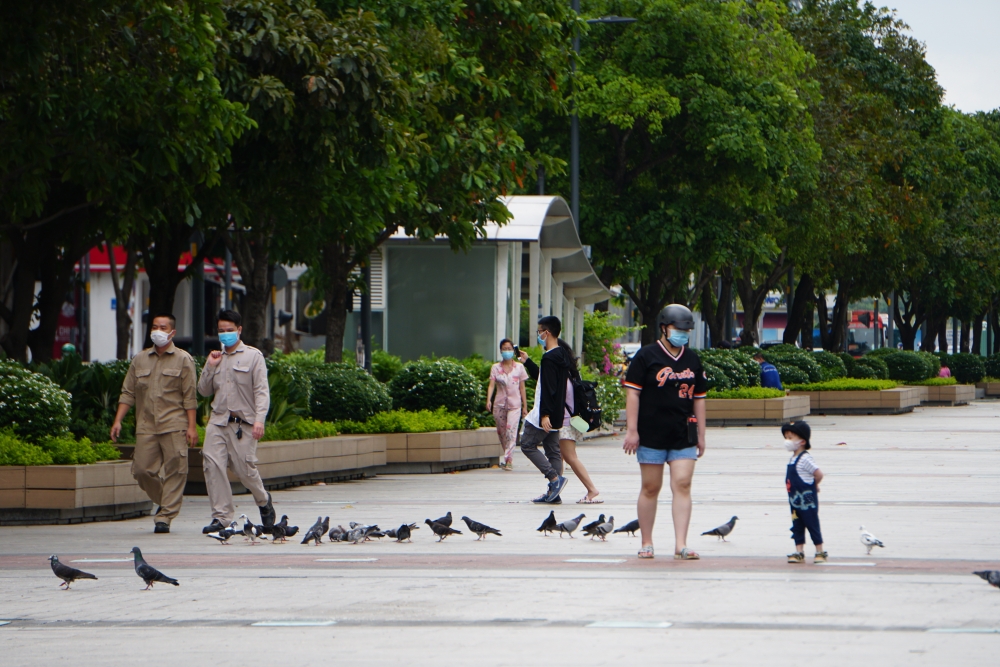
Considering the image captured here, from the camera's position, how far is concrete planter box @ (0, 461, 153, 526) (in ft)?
39.6

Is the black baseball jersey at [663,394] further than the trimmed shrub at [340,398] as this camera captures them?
No

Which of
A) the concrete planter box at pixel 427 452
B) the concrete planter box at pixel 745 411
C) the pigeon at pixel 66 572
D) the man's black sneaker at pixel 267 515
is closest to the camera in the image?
the pigeon at pixel 66 572

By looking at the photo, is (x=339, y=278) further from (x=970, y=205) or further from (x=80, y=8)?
(x=970, y=205)

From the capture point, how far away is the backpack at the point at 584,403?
13.6 m

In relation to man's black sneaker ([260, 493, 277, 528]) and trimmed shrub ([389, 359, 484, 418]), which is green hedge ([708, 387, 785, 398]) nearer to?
trimmed shrub ([389, 359, 484, 418])

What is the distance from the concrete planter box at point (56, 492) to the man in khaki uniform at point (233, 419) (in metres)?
1.34

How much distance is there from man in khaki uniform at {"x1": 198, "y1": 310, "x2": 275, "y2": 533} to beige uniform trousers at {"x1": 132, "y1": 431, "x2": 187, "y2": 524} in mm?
255

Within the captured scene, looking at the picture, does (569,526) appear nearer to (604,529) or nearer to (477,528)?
(604,529)

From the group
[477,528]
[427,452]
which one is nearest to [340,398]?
[427,452]

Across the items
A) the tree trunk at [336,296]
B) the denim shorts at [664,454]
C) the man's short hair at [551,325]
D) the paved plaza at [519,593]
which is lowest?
the paved plaza at [519,593]

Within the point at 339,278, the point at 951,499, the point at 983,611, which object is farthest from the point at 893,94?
the point at 983,611

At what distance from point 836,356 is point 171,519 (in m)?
29.7

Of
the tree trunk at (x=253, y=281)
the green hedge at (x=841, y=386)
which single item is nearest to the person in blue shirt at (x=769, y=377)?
the green hedge at (x=841, y=386)

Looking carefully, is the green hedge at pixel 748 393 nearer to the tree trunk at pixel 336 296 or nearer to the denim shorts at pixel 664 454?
the tree trunk at pixel 336 296
